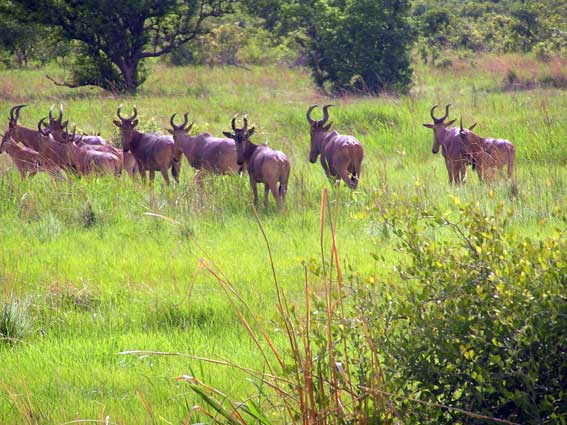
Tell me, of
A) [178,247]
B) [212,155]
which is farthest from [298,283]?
[212,155]

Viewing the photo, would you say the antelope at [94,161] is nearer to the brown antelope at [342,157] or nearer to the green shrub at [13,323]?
the brown antelope at [342,157]

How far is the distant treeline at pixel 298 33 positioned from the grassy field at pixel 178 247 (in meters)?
7.16

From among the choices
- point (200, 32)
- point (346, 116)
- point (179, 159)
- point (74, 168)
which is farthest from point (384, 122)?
point (200, 32)

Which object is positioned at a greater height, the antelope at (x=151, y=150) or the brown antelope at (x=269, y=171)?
the brown antelope at (x=269, y=171)

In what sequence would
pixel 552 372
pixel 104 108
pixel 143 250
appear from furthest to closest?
pixel 104 108 < pixel 143 250 < pixel 552 372

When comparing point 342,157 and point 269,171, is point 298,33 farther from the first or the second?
point 269,171

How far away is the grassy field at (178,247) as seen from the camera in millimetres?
5332

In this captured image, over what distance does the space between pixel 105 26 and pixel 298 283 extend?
2307cm

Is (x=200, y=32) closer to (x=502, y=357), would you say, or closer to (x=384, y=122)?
(x=384, y=122)

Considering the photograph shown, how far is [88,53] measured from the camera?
29812 millimetres

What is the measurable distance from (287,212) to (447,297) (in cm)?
689

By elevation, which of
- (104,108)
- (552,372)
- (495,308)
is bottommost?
(104,108)

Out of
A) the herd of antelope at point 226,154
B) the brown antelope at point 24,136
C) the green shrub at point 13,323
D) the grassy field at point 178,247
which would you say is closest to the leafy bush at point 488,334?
the grassy field at point 178,247

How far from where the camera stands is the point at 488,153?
1252 centimetres
